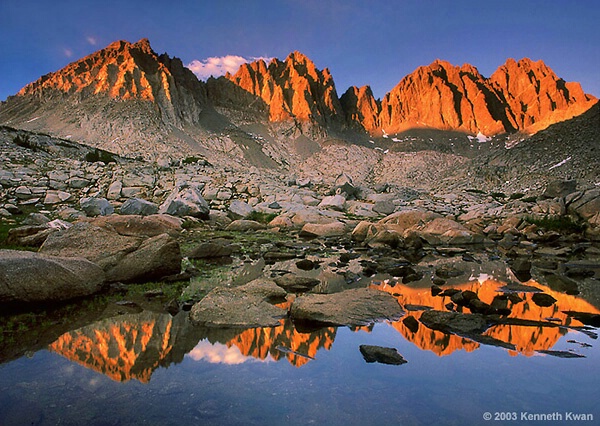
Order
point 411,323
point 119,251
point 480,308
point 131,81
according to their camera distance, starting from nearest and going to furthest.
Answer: point 411,323, point 480,308, point 119,251, point 131,81

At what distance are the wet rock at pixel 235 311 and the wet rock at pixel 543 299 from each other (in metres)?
5.77

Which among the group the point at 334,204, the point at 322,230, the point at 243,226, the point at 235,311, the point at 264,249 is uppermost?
the point at 334,204

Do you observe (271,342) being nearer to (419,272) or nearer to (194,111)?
(419,272)

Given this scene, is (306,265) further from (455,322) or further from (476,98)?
(476,98)

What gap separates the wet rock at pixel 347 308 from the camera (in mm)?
7164

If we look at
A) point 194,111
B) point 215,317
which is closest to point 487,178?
point 215,317

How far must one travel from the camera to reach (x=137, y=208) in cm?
2464

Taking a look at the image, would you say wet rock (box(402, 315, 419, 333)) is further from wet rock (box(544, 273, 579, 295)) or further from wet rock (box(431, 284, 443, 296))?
wet rock (box(544, 273, 579, 295))

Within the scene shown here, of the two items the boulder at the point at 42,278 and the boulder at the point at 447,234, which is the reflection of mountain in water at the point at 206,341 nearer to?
the boulder at the point at 42,278

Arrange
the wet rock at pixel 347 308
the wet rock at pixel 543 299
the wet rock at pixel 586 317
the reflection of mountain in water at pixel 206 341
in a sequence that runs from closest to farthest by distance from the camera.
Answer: the reflection of mountain in water at pixel 206 341 < the wet rock at pixel 347 308 < the wet rock at pixel 586 317 < the wet rock at pixel 543 299

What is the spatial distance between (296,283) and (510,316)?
4.91 meters

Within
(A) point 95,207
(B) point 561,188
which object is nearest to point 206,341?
(A) point 95,207

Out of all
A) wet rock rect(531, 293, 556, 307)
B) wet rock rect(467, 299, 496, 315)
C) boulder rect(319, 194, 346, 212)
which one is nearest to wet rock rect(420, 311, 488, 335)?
wet rock rect(467, 299, 496, 315)

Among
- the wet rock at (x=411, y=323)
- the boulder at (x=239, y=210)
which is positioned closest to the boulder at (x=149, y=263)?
the wet rock at (x=411, y=323)
